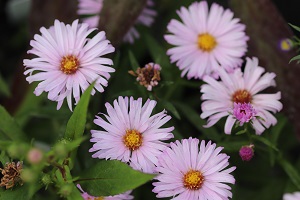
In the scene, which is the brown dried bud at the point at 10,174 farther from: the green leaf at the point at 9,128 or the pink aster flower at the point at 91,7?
the pink aster flower at the point at 91,7

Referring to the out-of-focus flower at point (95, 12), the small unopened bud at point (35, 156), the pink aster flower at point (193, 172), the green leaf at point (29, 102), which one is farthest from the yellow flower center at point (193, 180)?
the green leaf at point (29, 102)

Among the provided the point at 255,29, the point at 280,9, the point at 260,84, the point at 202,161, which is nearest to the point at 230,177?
the point at 202,161

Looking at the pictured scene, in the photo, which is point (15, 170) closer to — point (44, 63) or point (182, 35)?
point (44, 63)

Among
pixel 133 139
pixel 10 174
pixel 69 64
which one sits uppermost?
pixel 69 64

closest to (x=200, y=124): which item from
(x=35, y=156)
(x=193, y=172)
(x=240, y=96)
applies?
(x=240, y=96)

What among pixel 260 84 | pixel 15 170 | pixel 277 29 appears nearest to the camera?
pixel 15 170

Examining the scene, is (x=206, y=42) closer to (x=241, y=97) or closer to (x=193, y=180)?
(x=241, y=97)

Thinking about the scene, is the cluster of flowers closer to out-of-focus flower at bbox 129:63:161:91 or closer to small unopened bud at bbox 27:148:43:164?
out-of-focus flower at bbox 129:63:161:91

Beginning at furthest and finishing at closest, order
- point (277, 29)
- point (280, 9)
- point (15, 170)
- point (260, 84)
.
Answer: point (280, 9) → point (277, 29) → point (260, 84) → point (15, 170)
